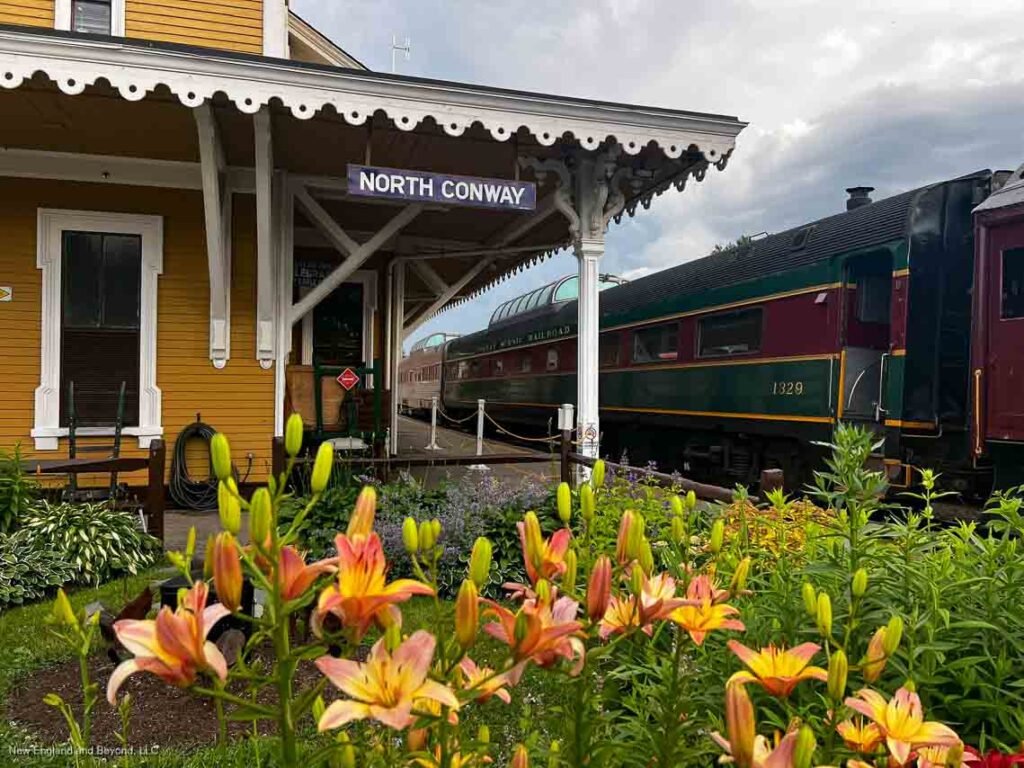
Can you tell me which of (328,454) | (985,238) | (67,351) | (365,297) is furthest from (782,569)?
(365,297)

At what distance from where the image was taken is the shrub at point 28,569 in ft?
14.4

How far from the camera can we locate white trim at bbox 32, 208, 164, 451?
7.11 metres

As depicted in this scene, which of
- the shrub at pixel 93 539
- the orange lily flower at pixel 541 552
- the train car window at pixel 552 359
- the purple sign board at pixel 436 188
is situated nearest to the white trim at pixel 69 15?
the purple sign board at pixel 436 188

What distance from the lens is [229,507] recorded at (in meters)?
0.83

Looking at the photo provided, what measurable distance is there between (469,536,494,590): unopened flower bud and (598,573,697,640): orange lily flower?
0.18 m

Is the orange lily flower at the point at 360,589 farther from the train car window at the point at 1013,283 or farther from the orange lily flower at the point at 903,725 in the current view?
the train car window at the point at 1013,283

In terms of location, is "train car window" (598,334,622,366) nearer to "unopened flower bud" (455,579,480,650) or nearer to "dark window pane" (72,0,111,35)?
"dark window pane" (72,0,111,35)

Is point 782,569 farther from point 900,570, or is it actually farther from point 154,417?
point 154,417

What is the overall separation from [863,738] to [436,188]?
545cm

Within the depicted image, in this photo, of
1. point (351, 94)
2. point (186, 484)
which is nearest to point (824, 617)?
point (351, 94)

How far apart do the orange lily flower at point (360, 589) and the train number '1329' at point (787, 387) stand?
8.52 meters

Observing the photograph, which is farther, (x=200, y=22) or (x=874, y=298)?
(x=874, y=298)

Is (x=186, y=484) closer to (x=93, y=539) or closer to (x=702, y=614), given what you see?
(x=93, y=539)

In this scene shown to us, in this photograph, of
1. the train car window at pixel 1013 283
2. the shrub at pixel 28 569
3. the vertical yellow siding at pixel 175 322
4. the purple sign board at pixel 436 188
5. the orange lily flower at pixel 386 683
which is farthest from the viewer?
the vertical yellow siding at pixel 175 322
